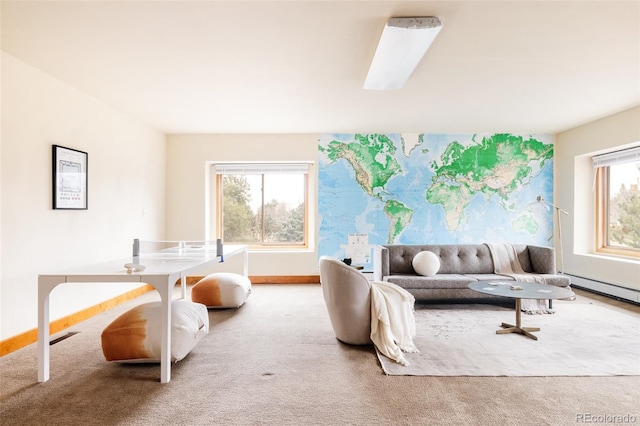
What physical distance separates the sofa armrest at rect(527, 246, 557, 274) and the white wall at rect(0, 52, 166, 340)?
5.34 metres

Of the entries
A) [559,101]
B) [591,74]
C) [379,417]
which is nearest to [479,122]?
[559,101]

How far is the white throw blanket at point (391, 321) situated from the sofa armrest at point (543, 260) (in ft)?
8.09

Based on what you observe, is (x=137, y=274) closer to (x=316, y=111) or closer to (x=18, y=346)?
(x=18, y=346)

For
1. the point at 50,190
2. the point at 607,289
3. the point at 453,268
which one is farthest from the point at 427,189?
the point at 50,190

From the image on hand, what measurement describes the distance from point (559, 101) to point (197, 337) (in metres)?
4.65

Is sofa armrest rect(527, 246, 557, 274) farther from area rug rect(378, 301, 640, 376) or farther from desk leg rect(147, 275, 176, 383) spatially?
desk leg rect(147, 275, 176, 383)

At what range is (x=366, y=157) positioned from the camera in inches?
232

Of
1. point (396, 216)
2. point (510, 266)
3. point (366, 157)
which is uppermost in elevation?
point (366, 157)

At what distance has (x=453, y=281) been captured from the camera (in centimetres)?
417

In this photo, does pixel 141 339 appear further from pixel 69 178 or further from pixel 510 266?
pixel 510 266

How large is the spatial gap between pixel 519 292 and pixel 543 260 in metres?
1.65

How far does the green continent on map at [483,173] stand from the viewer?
590 cm

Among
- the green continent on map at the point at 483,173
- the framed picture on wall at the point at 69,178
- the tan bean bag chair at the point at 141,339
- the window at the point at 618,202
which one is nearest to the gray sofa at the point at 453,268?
the green continent on map at the point at 483,173

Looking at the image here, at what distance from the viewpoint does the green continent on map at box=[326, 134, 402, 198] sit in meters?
5.88
